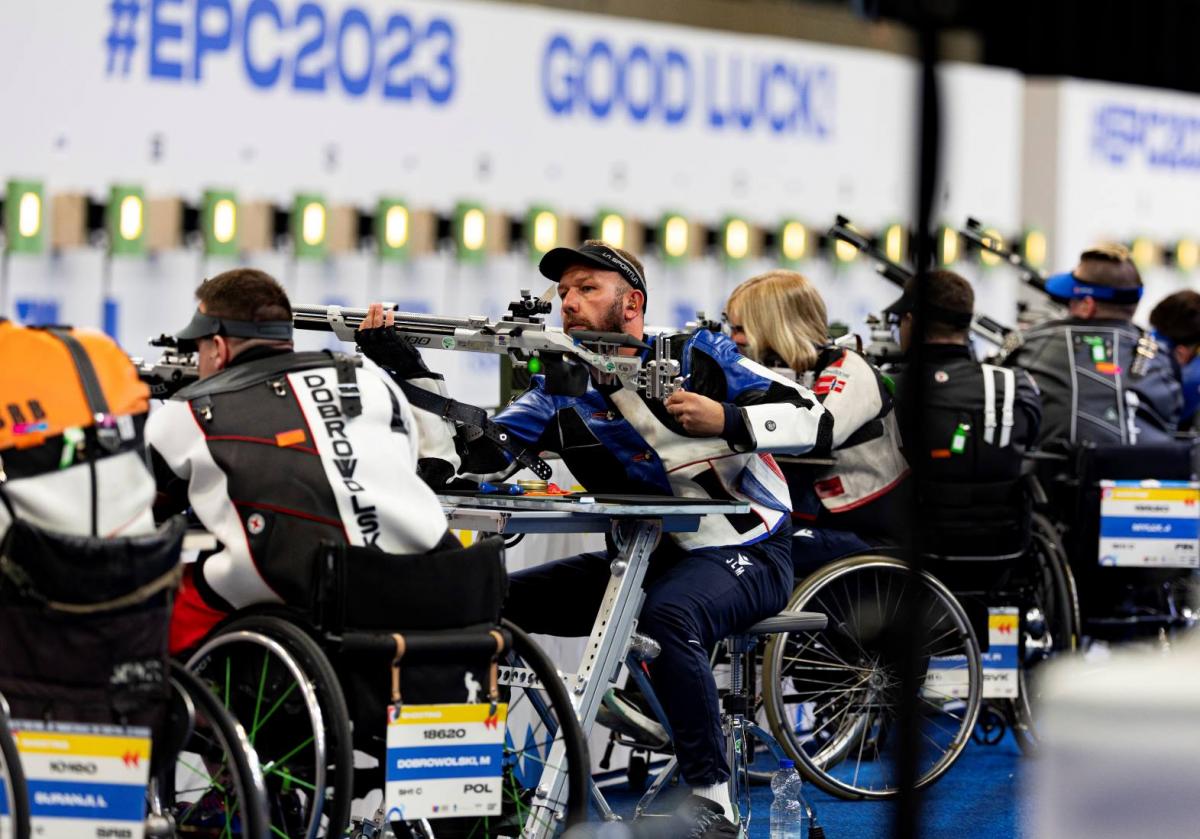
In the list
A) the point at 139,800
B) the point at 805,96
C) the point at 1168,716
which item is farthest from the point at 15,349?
the point at 805,96

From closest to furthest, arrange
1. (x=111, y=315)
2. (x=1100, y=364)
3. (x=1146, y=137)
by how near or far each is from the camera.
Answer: (x=1100, y=364), (x=111, y=315), (x=1146, y=137)

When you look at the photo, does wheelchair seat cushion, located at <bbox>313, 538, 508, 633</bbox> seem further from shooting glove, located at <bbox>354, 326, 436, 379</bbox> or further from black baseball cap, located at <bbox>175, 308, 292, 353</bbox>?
shooting glove, located at <bbox>354, 326, 436, 379</bbox>

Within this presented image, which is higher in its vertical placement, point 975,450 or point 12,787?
point 975,450

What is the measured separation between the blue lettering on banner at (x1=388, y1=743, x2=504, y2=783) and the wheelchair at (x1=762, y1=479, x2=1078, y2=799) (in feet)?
4.34

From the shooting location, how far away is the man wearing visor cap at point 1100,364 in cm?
562

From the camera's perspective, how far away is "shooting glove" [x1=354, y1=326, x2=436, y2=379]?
3.81 m

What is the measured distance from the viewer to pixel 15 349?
288cm

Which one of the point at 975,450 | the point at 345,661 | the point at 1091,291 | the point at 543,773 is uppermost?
the point at 1091,291

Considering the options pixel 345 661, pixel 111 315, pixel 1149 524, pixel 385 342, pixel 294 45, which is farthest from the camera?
pixel 294 45

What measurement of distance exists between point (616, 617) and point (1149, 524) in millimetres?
2204

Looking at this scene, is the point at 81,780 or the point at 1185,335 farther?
the point at 1185,335

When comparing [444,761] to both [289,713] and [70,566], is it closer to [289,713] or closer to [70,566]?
[289,713]

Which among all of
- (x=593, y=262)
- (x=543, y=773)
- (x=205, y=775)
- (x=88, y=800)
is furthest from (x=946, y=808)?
(x=88, y=800)

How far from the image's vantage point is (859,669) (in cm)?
472
